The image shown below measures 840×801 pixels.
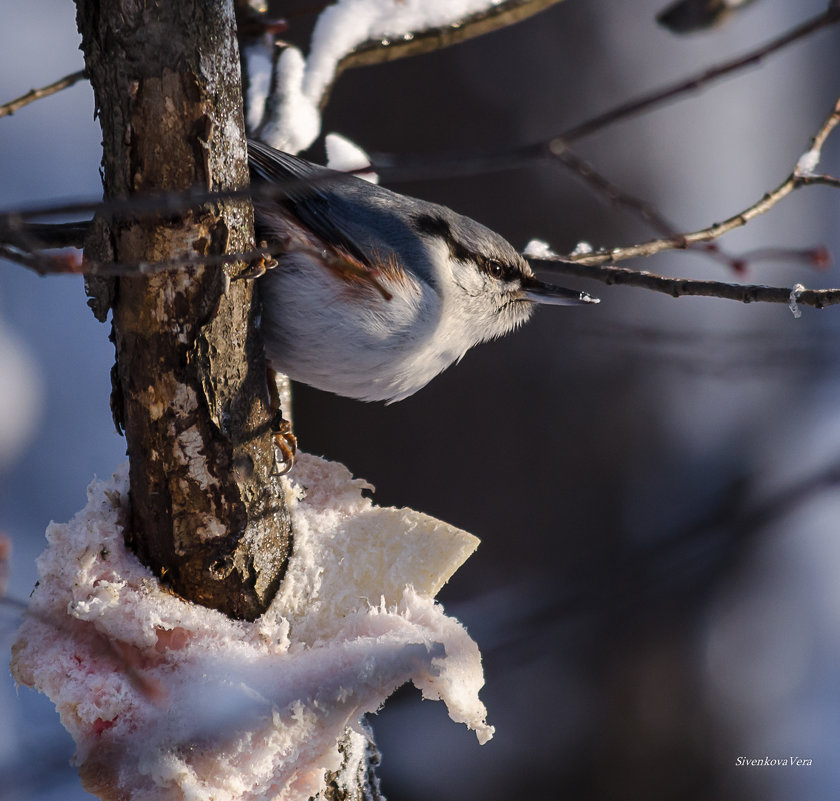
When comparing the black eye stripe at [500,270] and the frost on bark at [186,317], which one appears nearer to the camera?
the frost on bark at [186,317]

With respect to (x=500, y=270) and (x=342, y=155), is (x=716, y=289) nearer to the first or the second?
(x=500, y=270)

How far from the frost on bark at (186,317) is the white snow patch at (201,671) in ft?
0.21

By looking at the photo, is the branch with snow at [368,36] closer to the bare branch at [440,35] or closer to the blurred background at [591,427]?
the bare branch at [440,35]

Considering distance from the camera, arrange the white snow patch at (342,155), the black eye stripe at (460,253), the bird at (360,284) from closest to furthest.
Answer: the bird at (360,284), the black eye stripe at (460,253), the white snow patch at (342,155)

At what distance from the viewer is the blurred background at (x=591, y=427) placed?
3676 mm

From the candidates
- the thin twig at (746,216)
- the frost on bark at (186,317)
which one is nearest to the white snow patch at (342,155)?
the thin twig at (746,216)

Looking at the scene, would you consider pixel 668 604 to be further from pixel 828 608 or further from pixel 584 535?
pixel 828 608

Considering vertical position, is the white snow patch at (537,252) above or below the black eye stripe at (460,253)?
above

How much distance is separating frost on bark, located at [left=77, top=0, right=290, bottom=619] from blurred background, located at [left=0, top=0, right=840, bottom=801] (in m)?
2.17

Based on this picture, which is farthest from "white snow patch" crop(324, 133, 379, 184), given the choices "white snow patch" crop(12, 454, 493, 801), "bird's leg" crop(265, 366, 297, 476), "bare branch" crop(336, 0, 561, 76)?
"white snow patch" crop(12, 454, 493, 801)

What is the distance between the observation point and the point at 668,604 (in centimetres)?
471

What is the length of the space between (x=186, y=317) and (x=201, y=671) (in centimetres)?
55

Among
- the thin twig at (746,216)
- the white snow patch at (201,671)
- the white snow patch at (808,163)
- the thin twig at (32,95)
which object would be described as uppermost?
the thin twig at (32,95)

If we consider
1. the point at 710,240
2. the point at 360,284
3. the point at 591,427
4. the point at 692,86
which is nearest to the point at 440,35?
the point at 710,240
